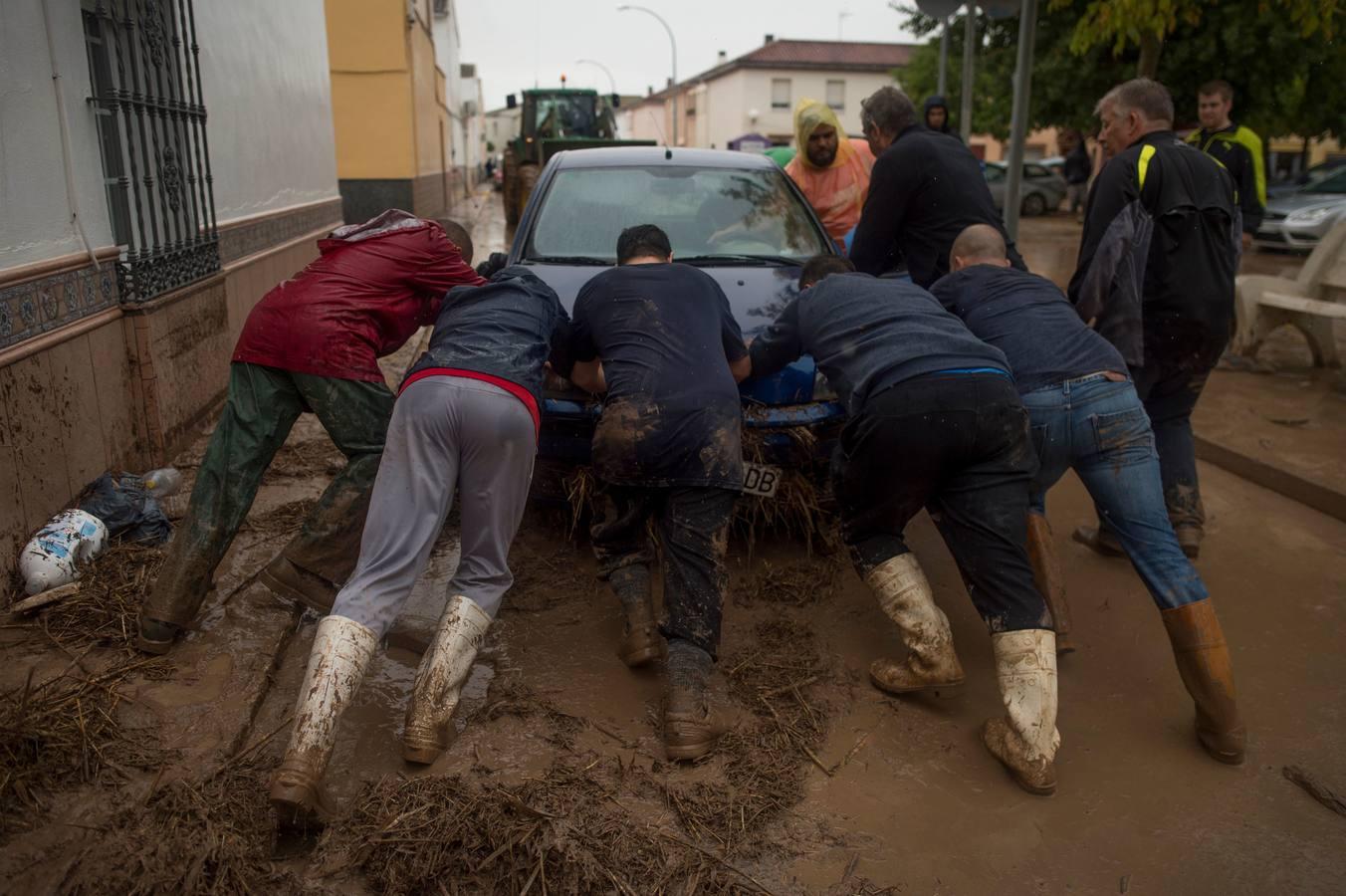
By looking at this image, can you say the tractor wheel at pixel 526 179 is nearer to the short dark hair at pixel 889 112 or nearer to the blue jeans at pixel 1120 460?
the short dark hair at pixel 889 112

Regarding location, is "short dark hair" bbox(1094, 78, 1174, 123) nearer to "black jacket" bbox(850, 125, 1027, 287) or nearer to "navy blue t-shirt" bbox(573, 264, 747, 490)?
"black jacket" bbox(850, 125, 1027, 287)

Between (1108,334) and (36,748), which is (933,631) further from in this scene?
(36,748)

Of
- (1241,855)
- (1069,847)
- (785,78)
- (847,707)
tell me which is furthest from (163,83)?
(785,78)

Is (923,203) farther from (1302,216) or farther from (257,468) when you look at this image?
(1302,216)

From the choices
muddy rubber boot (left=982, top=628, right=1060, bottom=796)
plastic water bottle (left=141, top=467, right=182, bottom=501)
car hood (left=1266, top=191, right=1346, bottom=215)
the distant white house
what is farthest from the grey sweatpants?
the distant white house

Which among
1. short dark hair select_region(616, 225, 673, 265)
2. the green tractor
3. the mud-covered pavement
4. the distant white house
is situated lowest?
the mud-covered pavement

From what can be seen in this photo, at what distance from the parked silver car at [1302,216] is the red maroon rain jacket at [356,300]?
48.4 ft

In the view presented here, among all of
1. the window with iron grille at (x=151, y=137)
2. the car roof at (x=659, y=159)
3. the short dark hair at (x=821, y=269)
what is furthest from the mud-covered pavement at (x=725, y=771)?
the car roof at (x=659, y=159)

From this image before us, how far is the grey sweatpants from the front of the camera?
2.97 m

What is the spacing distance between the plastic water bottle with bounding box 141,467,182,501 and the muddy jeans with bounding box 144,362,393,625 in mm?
1362

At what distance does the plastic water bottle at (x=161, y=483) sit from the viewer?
15.8 feet

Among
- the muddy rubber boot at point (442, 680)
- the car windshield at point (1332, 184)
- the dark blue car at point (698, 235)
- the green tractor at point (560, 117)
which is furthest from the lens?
the green tractor at point (560, 117)

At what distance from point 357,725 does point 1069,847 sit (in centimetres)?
212

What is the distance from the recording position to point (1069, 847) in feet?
9.11
